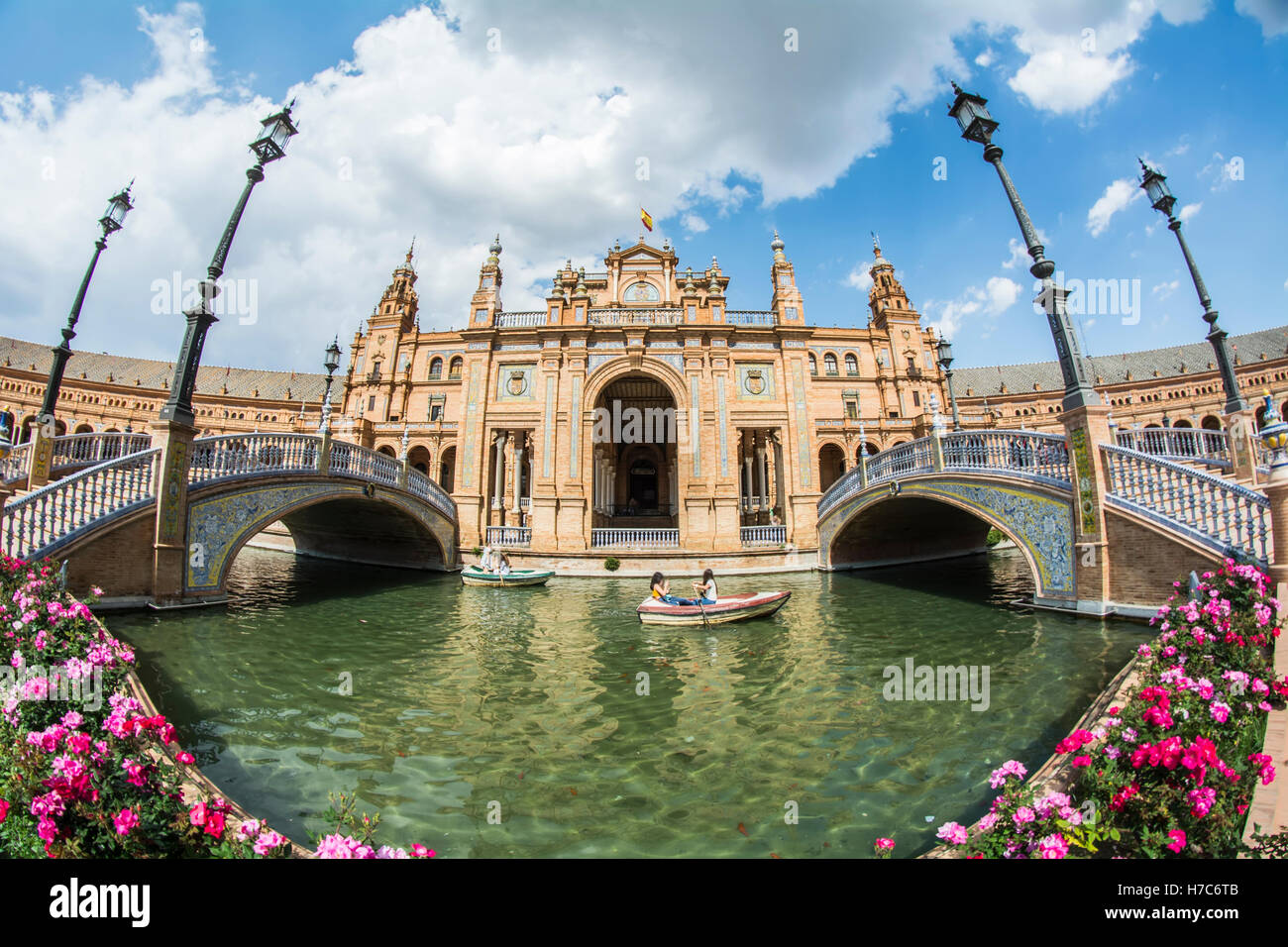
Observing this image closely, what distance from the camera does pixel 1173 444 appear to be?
43.7 ft

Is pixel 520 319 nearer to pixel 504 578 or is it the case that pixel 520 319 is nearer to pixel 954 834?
pixel 504 578

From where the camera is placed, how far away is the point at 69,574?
33.2 ft

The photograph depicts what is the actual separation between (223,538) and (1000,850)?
15833 millimetres

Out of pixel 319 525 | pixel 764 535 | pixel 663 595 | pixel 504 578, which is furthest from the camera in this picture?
pixel 319 525

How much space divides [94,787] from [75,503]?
1107 cm

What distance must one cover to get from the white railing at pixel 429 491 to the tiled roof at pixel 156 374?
47269 millimetres

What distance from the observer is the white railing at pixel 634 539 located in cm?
2208

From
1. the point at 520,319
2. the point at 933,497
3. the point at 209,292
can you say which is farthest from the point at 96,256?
the point at 933,497

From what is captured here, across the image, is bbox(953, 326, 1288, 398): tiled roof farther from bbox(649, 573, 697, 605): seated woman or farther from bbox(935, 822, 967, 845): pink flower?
bbox(935, 822, 967, 845): pink flower

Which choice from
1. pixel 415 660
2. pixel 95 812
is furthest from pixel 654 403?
pixel 95 812

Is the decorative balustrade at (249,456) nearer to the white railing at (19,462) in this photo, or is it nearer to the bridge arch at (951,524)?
the white railing at (19,462)

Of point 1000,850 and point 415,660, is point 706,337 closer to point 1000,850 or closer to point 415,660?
point 415,660

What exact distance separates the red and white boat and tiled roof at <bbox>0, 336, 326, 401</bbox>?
60860 millimetres

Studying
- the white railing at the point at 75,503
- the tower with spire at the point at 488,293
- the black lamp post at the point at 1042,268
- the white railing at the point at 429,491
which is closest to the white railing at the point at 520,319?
the tower with spire at the point at 488,293
